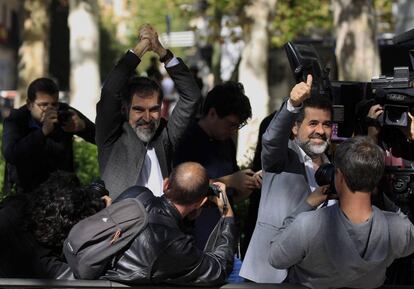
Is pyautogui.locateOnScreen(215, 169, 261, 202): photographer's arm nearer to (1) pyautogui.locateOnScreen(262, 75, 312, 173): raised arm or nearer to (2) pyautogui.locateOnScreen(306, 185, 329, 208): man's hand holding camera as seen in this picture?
(1) pyautogui.locateOnScreen(262, 75, 312, 173): raised arm

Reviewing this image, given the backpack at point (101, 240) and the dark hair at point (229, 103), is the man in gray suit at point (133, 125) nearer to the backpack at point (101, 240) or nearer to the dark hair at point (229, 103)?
the dark hair at point (229, 103)

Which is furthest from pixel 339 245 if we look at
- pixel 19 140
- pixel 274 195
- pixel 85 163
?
pixel 85 163

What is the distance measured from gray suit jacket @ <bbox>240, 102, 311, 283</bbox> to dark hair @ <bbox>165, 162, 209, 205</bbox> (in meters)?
0.39

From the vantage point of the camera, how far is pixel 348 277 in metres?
4.20

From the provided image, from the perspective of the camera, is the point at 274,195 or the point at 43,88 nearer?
the point at 274,195

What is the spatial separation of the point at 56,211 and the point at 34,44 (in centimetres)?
1256

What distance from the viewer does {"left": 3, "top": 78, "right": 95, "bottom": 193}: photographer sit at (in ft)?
20.7

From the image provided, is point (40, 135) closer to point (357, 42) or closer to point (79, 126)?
point (79, 126)

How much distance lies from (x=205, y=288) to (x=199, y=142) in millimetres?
1712

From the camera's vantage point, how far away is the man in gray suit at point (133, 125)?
522 cm

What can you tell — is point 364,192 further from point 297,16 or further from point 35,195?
point 297,16

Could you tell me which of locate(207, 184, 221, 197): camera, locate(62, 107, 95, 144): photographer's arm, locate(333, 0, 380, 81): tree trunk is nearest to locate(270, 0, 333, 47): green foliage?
locate(333, 0, 380, 81): tree trunk

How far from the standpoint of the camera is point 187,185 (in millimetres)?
4449

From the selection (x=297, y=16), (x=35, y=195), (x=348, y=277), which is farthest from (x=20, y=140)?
(x=297, y=16)
